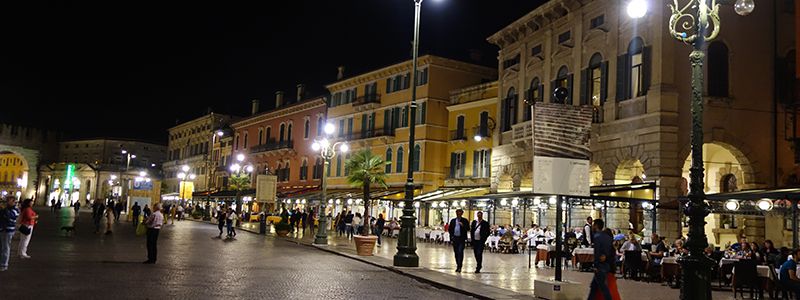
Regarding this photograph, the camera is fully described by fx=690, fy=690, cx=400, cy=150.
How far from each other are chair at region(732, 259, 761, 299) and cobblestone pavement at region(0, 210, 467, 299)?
5710mm

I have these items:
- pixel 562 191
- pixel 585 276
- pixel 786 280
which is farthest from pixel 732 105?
pixel 562 191

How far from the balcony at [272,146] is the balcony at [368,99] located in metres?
10.9

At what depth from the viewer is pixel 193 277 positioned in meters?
13.4

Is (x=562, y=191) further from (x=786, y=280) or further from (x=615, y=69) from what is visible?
(x=615, y=69)

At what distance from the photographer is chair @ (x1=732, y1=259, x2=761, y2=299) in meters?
13.6

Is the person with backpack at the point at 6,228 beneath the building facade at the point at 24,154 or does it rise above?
beneath

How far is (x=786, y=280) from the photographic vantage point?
41.5 feet

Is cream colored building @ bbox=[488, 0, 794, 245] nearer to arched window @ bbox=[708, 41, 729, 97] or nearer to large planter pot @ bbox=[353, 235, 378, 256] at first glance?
arched window @ bbox=[708, 41, 729, 97]

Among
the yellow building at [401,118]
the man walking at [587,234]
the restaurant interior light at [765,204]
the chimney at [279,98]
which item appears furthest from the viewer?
the chimney at [279,98]

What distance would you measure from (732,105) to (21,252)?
22.6 meters

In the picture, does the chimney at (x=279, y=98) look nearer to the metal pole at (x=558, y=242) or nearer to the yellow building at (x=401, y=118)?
the yellow building at (x=401, y=118)

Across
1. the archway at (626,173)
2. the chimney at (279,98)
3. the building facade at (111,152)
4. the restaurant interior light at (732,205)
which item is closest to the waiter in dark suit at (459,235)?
the restaurant interior light at (732,205)

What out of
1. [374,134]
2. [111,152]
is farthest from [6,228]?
[111,152]

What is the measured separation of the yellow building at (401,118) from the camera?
44094 millimetres
